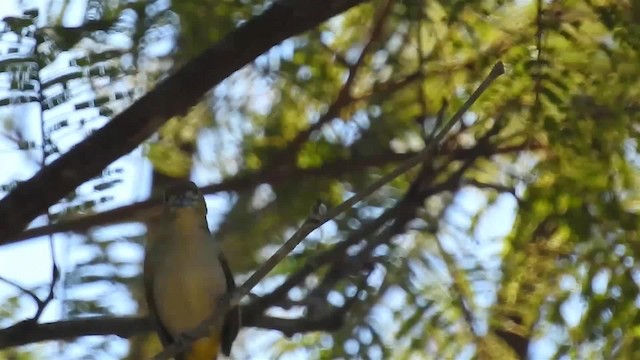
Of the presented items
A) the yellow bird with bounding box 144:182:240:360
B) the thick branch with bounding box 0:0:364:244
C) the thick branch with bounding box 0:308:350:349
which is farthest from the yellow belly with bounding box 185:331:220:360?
the thick branch with bounding box 0:0:364:244

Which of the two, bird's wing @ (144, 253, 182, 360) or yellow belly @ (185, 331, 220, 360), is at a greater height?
bird's wing @ (144, 253, 182, 360)

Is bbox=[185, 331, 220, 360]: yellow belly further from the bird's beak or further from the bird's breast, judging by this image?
the bird's beak

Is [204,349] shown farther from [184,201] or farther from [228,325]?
[184,201]

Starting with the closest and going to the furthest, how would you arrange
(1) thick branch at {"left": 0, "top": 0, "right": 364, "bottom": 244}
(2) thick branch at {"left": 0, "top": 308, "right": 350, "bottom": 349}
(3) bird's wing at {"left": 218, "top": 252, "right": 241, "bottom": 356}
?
(2) thick branch at {"left": 0, "top": 308, "right": 350, "bottom": 349} < (1) thick branch at {"left": 0, "top": 0, "right": 364, "bottom": 244} < (3) bird's wing at {"left": 218, "top": 252, "right": 241, "bottom": 356}

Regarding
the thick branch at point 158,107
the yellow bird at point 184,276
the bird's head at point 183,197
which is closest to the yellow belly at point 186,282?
the yellow bird at point 184,276

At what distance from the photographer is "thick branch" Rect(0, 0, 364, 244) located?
2.74 metres

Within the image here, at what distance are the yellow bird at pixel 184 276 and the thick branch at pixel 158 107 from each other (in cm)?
51

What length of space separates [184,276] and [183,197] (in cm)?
28

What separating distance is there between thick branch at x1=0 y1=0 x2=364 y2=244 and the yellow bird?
514 mm

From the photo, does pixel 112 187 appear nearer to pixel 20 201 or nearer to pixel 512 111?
pixel 20 201

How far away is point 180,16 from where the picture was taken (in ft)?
10.3

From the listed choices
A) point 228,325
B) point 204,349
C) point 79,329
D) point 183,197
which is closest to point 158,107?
point 183,197

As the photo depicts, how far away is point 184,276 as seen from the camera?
3.40m

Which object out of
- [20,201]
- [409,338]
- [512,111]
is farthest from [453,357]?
[20,201]
